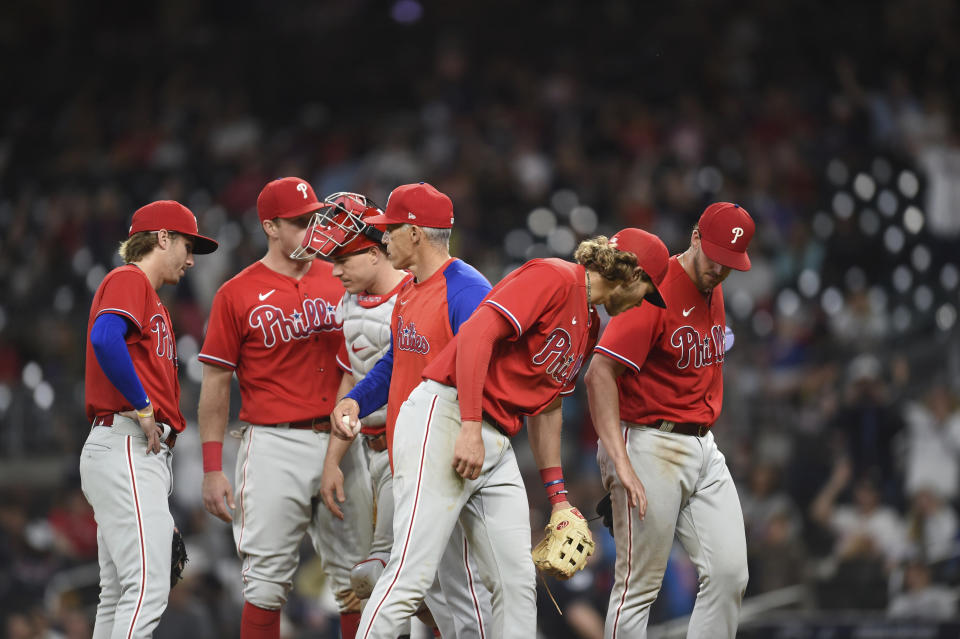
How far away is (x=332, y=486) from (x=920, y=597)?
180 inches

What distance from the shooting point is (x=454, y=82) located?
548 inches

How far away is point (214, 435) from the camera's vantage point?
4.95 metres

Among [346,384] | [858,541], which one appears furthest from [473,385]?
[858,541]

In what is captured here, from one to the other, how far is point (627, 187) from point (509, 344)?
7.37 metres

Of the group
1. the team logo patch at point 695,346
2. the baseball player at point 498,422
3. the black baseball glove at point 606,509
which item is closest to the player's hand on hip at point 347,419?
the baseball player at point 498,422

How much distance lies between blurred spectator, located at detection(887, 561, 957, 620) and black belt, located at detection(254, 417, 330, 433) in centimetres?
439

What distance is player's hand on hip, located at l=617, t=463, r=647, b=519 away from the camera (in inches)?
174

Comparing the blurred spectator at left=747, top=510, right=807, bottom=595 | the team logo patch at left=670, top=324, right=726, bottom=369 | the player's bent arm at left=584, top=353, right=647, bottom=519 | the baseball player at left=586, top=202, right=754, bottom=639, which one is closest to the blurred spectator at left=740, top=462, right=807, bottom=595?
the blurred spectator at left=747, top=510, right=807, bottom=595

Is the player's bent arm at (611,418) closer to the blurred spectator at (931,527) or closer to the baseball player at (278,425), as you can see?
the baseball player at (278,425)

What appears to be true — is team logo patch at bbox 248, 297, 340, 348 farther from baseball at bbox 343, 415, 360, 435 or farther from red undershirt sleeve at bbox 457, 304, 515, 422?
red undershirt sleeve at bbox 457, 304, 515, 422

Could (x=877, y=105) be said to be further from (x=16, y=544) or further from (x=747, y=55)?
(x=16, y=544)

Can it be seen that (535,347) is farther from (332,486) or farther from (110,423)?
(110,423)

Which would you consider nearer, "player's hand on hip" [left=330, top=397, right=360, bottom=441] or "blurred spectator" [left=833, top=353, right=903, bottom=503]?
"player's hand on hip" [left=330, top=397, right=360, bottom=441]

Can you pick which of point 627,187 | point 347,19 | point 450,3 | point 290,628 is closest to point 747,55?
point 627,187
